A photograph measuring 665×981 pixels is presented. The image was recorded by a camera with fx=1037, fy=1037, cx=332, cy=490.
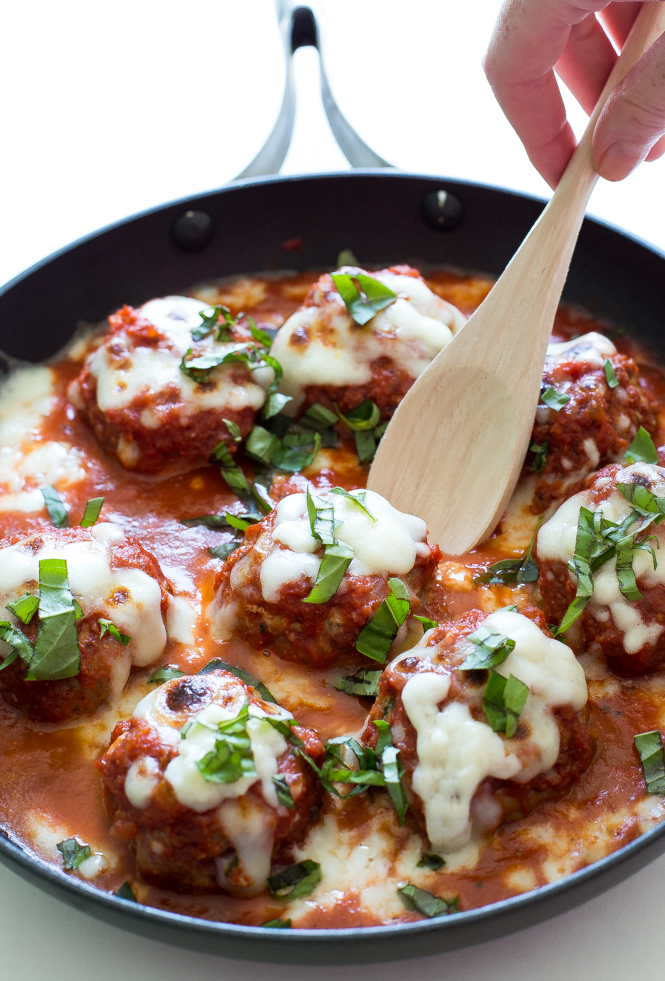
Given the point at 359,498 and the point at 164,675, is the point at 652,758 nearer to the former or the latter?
the point at 359,498

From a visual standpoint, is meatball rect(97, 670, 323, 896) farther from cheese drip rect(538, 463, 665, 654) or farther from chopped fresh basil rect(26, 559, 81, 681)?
cheese drip rect(538, 463, 665, 654)

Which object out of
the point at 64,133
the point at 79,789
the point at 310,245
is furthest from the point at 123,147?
the point at 79,789

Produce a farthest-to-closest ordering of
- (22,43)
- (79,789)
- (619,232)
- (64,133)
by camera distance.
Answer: (22,43) < (64,133) < (619,232) < (79,789)

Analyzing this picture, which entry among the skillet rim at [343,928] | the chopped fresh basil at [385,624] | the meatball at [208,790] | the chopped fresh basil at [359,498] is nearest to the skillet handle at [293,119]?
the chopped fresh basil at [359,498]

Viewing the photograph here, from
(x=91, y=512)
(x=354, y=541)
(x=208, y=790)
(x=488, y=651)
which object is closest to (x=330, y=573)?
(x=354, y=541)

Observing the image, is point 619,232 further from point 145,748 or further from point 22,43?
point 22,43

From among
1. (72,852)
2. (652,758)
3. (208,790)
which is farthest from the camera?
(652,758)
